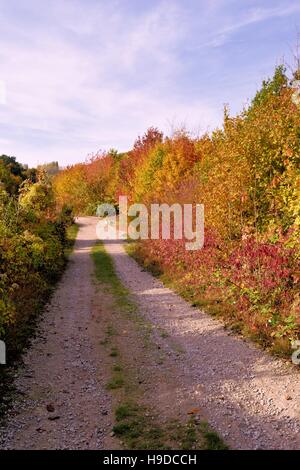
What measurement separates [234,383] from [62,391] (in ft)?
11.1

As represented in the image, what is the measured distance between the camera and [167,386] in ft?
24.5

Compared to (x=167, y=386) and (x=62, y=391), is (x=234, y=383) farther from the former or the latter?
(x=62, y=391)

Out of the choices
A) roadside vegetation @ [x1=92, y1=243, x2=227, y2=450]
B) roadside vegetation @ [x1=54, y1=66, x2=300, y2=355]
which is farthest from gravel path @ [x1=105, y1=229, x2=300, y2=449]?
roadside vegetation @ [x1=54, y1=66, x2=300, y2=355]

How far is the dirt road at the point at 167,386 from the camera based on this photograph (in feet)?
19.4

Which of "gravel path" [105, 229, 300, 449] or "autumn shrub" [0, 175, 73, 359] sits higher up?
"autumn shrub" [0, 175, 73, 359]

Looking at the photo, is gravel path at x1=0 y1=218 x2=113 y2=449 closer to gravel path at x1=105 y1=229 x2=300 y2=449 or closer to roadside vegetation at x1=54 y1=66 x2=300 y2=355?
gravel path at x1=105 y1=229 x2=300 y2=449

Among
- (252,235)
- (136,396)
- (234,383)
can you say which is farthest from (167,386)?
(252,235)

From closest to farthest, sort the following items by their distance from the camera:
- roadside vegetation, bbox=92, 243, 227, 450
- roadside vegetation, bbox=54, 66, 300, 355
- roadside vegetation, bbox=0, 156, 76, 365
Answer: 1. roadside vegetation, bbox=92, 243, 227, 450
2. roadside vegetation, bbox=0, 156, 76, 365
3. roadside vegetation, bbox=54, 66, 300, 355

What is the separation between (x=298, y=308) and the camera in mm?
9438

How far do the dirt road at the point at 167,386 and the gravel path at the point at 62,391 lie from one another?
0.02 m

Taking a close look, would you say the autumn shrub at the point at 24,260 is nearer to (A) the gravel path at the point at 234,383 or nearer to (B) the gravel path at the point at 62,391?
(B) the gravel path at the point at 62,391

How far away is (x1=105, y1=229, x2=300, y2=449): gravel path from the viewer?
590 cm

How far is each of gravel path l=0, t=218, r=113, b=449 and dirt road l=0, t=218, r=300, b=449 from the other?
0.05ft
